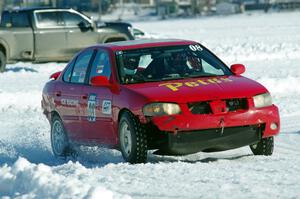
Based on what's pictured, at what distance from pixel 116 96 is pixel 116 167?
36.5 inches

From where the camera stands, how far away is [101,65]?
9.92 metres

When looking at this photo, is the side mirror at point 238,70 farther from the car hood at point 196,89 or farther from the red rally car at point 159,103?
the car hood at point 196,89

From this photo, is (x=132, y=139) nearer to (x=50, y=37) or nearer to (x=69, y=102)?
(x=69, y=102)

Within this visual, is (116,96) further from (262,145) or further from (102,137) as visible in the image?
(262,145)

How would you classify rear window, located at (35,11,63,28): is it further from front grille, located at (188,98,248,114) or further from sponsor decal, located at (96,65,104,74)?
front grille, located at (188,98,248,114)

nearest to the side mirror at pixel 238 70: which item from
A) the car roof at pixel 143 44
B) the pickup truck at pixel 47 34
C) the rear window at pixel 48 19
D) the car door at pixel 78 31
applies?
the car roof at pixel 143 44

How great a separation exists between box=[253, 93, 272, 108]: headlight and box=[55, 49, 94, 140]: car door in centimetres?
223

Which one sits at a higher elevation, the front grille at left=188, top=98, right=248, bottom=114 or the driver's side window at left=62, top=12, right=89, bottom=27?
the front grille at left=188, top=98, right=248, bottom=114

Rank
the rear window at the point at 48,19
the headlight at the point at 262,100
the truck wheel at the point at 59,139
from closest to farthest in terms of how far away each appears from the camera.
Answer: the headlight at the point at 262,100
the truck wheel at the point at 59,139
the rear window at the point at 48,19

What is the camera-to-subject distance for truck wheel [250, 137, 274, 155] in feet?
30.1

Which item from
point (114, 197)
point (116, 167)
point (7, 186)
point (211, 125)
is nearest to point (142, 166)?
point (116, 167)

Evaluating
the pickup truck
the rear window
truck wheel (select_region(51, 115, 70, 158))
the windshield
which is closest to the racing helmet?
the windshield

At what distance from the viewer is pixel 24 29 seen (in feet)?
78.3

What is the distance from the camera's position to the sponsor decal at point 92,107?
9.61m
